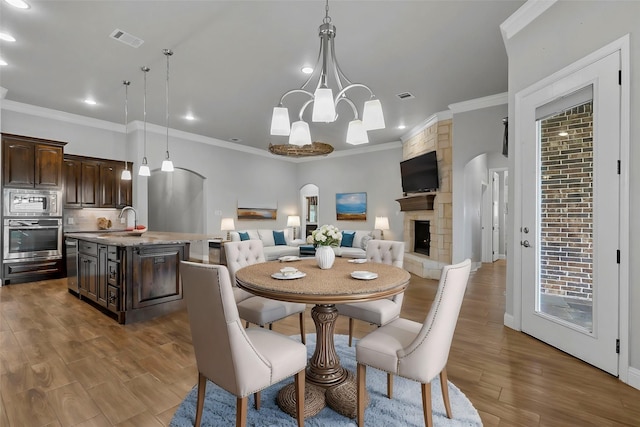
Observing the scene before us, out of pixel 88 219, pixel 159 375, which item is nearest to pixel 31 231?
pixel 88 219

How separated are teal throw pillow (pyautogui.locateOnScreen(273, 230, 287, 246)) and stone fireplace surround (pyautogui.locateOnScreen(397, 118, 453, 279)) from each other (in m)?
3.06

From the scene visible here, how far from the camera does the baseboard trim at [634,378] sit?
6.80 ft

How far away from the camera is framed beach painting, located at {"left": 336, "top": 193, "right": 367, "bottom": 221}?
828 centimetres

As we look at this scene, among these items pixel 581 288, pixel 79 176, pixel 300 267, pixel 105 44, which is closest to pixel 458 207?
pixel 581 288

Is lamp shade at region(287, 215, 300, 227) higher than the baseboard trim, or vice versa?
lamp shade at region(287, 215, 300, 227)

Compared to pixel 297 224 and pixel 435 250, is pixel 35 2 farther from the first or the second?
pixel 297 224

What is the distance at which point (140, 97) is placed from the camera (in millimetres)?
4969

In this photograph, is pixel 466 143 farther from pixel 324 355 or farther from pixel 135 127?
pixel 135 127

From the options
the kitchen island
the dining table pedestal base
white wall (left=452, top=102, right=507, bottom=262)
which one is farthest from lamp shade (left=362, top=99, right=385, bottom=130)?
white wall (left=452, top=102, right=507, bottom=262)

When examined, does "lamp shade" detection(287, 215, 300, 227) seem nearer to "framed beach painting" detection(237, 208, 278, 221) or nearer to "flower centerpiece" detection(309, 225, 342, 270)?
"framed beach painting" detection(237, 208, 278, 221)

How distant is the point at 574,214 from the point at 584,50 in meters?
1.33

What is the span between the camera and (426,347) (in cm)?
155

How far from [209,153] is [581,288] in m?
7.23

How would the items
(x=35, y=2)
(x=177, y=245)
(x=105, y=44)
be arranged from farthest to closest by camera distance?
(x=177, y=245) < (x=105, y=44) < (x=35, y=2)
